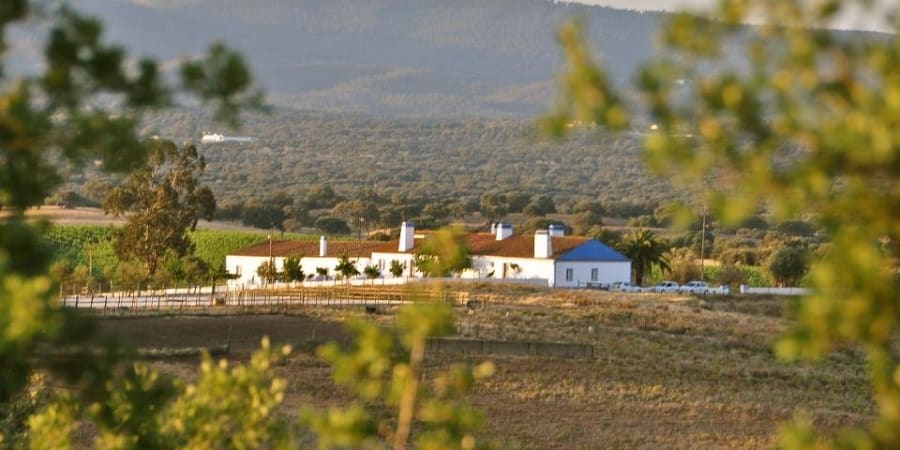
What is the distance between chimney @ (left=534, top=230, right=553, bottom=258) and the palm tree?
6.25 m

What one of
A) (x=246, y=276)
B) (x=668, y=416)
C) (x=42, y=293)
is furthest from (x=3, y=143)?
(x=246, y=276)

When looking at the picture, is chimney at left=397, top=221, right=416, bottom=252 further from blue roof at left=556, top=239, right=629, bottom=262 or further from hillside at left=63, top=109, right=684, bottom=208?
hillside at left=63, top=109, right=684, bottom=208

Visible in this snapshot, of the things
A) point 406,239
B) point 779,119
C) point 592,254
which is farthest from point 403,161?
point 779,119

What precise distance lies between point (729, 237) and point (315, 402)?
66.8 m

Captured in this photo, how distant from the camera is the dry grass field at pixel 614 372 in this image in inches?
1034

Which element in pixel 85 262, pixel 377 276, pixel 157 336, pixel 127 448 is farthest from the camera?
pixel 85 262

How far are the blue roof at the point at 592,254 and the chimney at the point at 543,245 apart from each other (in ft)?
1.66

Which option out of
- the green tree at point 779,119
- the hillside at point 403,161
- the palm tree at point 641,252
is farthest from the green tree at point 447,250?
the hillside at point 403,161

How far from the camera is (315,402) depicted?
26.8m

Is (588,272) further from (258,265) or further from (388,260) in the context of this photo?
(258,265)

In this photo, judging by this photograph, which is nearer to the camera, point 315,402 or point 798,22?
point 798,22

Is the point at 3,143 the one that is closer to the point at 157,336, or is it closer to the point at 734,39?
the point at 734,39

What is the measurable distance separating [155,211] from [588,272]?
17263mm

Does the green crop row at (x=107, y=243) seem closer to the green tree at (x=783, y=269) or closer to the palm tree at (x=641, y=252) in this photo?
the palm tree at (x=641, y=252)
